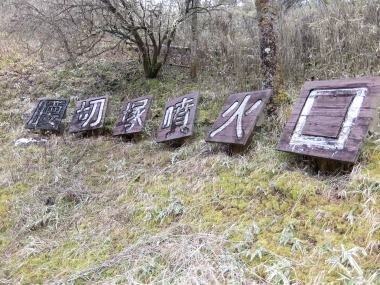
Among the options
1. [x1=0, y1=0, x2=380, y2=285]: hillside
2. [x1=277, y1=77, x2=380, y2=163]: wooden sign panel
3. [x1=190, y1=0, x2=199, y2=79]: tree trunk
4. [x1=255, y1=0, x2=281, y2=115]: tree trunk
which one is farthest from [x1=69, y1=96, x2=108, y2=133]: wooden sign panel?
[x1=277, y1=77, x2=380, y2=163]: wooden sign panel

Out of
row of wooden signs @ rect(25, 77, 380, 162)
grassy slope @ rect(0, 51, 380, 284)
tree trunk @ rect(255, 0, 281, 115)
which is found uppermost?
tree trunk @ rect(255, 0, 281, 115)

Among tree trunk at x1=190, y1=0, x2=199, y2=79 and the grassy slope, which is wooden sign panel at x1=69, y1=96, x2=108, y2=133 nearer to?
the grassy slope

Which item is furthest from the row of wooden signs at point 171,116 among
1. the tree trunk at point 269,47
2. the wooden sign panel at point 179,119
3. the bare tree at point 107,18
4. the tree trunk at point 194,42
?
the tree trunk at point 194,42

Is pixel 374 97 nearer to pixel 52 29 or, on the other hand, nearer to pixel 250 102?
pixel 250 102

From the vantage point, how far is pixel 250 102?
10.5ft

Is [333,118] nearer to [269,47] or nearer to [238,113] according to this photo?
[238,113]

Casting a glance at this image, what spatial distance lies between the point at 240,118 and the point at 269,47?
3.16ft

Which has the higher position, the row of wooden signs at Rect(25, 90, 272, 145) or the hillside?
the row of wooden signs at Rect(25, 90, 272, 145)

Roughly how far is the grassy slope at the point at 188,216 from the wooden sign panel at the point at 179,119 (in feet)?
0.60

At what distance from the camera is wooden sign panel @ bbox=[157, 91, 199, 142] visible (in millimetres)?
3672

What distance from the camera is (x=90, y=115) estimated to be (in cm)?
499

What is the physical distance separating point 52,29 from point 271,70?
4.28 meters

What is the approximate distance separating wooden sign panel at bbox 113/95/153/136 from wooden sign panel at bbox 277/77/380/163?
2.33m

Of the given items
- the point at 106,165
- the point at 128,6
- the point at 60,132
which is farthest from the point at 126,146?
the point at 128,6
